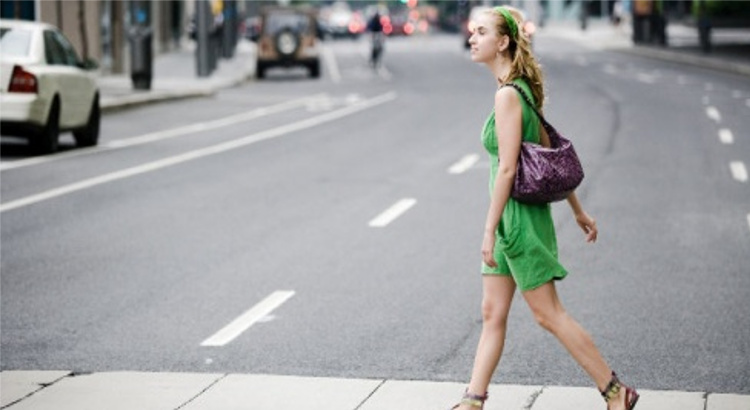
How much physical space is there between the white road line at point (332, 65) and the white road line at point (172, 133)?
11.0 metres

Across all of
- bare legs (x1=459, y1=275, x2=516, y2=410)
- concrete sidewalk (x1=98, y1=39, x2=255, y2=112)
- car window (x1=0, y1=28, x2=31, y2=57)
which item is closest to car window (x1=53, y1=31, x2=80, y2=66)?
car window (x1=0, y1=28, x2=31, y2=57)

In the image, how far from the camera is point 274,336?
31.3 ft

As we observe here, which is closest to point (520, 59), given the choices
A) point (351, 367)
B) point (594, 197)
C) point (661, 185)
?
point (351, 367)

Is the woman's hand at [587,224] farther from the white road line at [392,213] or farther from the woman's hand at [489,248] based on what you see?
the white road line at [392,213]

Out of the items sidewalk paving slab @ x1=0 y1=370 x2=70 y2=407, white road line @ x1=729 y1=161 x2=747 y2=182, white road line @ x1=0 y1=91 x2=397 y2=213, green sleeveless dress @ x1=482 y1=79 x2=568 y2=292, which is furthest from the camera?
white road line @ x1=729 y1=161 x2=747 y2=182

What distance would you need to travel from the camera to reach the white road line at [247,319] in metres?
9.42

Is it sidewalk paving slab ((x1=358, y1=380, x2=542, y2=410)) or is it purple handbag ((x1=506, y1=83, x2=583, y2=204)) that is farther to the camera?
sidewalk paving slab ((x1=358, y1=380, x2=542, y2=410))

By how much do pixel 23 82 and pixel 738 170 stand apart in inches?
332

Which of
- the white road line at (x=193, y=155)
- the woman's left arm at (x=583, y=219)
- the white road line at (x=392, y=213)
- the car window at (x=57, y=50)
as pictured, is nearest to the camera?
the woman's left arm at (x=583, y=219)

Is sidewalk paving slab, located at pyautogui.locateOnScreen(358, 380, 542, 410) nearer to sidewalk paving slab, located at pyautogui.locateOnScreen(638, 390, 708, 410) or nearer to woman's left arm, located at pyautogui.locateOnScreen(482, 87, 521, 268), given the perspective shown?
sidewalk paving slab, located at pyautogui.locateOnScreen(638, 390, 708, 410)

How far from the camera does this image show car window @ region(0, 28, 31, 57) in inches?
856

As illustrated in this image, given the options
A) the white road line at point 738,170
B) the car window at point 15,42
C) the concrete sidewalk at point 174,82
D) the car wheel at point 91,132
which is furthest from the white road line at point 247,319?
the concrete sidewalk at point 174,82

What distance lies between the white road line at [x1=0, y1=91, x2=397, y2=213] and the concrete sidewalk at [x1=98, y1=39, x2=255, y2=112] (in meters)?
4.14

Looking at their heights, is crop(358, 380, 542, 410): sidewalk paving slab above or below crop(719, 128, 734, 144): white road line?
above
